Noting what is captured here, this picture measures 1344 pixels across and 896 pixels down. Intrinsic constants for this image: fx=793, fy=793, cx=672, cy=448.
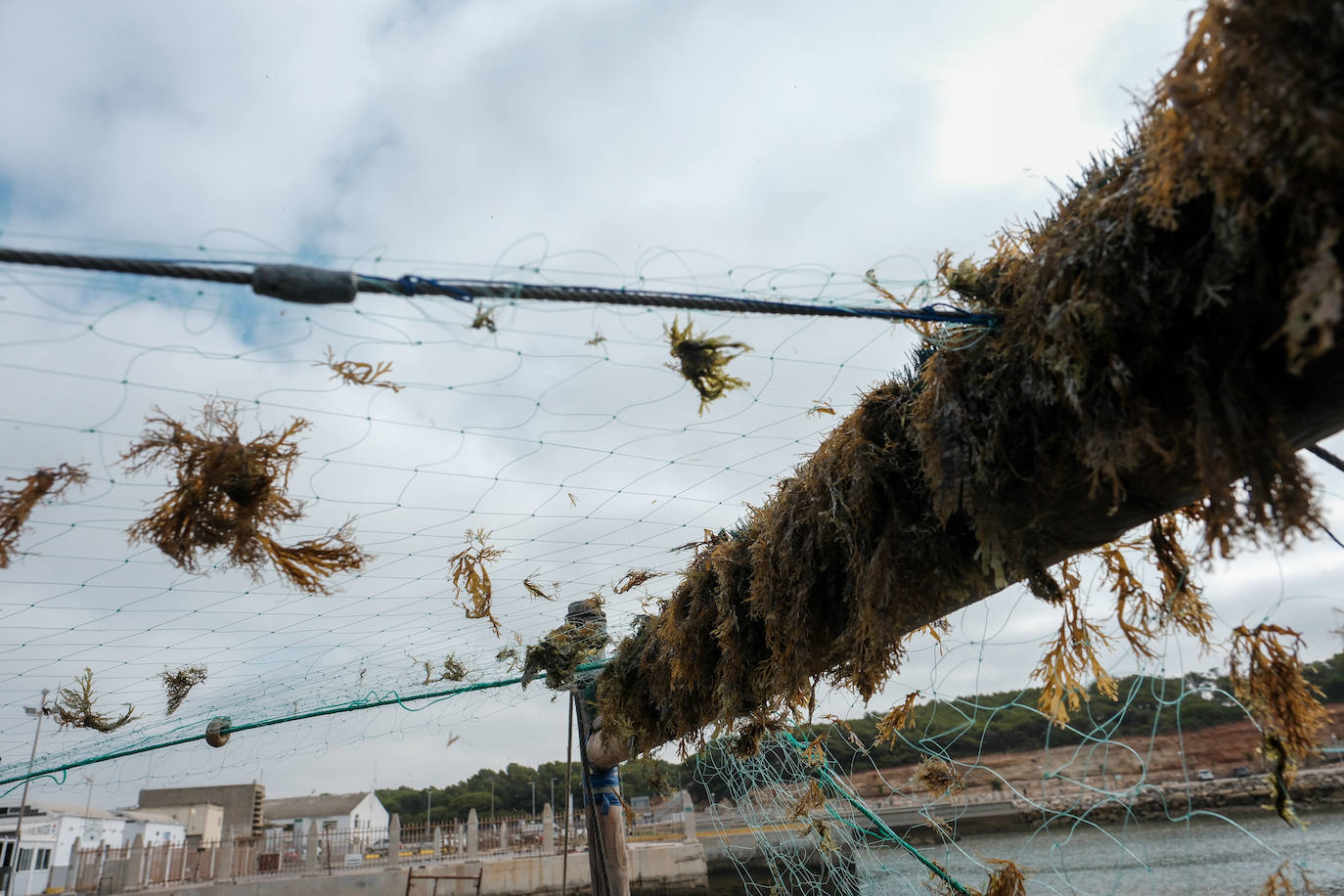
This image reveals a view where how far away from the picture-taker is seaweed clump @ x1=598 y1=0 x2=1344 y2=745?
118 cm

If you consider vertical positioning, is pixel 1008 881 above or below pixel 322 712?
below

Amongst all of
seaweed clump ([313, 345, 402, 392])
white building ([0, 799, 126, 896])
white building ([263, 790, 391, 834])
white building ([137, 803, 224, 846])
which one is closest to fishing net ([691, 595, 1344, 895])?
seaweed clump ([313, 345, 402, 392])

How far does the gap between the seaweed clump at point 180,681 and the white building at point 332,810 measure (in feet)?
150

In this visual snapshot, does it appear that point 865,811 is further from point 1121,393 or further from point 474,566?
point 1121,393

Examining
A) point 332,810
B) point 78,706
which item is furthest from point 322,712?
point 332,810

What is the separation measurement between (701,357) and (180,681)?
343cm

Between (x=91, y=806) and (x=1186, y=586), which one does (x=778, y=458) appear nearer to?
(x=1186, y=586)

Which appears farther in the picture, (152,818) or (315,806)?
(315,806)

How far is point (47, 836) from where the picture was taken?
24203 mm

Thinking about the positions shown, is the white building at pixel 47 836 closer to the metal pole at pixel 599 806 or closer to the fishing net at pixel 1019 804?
the fishing net at pixel 1019 804

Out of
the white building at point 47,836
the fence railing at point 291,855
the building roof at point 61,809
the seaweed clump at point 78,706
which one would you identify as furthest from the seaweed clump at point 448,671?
the building roof at point 61,809

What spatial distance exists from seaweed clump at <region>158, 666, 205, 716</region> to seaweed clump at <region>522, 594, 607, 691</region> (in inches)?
65.0

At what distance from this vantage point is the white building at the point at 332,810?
148 feet

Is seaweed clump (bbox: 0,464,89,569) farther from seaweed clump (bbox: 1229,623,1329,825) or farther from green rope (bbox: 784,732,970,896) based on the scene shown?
green rope (bbox: 784,732,970,896)
